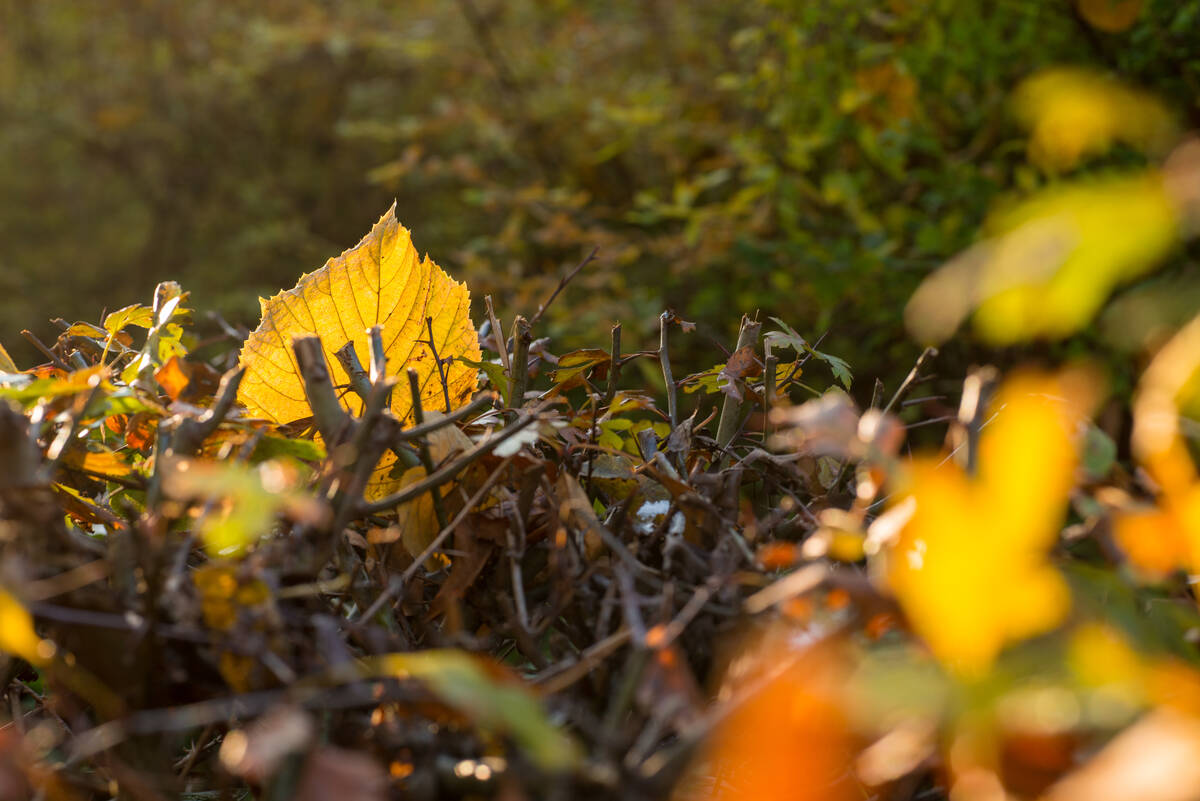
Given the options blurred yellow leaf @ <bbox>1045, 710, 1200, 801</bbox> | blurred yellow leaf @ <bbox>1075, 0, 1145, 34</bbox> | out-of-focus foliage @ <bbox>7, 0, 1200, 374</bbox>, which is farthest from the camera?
out-of-focus foliage @ <bbox>7, 0, 1200, 374</bbox>

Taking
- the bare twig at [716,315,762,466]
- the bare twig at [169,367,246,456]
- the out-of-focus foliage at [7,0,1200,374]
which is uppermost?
the bare twig at [169,367,246,456]

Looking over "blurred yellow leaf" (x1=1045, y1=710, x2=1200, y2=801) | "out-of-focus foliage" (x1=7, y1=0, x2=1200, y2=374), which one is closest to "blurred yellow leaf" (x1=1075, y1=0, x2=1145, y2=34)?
"out-of-focus foliage" (x1=7, y1=0, x2=1200, y2=374)

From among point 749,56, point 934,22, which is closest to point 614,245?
point 749,56

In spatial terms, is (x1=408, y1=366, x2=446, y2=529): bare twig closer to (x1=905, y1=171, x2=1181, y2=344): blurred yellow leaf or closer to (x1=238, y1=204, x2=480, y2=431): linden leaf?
(x1=238, y1=204, x2=480, y2=431): linden leaf

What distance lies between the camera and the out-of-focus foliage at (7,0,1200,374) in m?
2.12

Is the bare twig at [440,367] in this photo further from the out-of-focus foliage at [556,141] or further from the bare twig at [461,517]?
the out-of-focus foliage at [556,141]

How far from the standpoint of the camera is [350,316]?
0.52m

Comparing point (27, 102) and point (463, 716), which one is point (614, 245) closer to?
point (463, 716)

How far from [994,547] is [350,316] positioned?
0.36m

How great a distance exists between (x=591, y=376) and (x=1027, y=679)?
370 millimetres

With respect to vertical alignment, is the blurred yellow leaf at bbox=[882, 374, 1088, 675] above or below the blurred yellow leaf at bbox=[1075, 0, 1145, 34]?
above

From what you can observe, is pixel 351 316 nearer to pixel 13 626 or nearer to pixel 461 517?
pixel 461 517

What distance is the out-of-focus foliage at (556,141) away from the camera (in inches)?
83.4

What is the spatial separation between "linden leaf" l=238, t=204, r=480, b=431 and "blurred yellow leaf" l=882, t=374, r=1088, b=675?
12.9 inches
